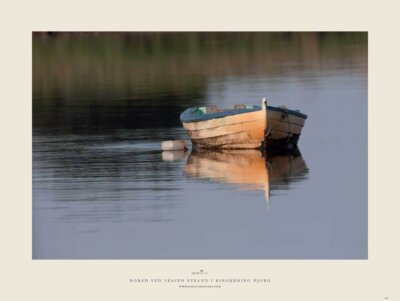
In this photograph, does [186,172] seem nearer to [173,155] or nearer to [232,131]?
[173,155]

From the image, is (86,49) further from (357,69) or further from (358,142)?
(358,142)

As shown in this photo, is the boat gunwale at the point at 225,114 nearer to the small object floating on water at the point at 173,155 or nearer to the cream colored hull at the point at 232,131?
the cream colored hull at the point at 232,131

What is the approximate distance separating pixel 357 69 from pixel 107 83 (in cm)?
955

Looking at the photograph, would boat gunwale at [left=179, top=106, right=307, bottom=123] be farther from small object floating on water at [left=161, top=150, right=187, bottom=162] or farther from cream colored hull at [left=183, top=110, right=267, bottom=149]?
small object floating on water at [left=161, top=150, right=187, bottom=162]

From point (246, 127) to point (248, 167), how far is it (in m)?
2.51

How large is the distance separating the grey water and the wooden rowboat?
559 mm

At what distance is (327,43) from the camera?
65188 millimetres

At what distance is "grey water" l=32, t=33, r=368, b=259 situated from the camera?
22.6 metres

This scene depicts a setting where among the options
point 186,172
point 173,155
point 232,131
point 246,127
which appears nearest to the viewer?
point 186,172

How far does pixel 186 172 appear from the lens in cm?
2936

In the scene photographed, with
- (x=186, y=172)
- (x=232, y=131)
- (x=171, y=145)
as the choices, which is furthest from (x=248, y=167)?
(x=171, y=145)

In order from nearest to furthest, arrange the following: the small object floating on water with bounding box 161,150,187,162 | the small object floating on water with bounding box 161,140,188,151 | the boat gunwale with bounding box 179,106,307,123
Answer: the small object floating on water with bounding box 161,150,187,162 → the boat gunwale with bounding box 179,106,307,123 → the small object floating on water with bounding box 161,140,188,151

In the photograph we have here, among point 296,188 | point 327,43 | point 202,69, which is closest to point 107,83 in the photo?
point 202,69

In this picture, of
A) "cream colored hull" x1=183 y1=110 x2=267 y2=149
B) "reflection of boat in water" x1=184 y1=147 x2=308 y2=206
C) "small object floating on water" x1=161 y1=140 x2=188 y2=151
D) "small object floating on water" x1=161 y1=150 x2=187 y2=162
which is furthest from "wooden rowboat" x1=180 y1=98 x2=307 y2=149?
"small object floating on water" x1=161 y1=150 x2=187 y2=162
